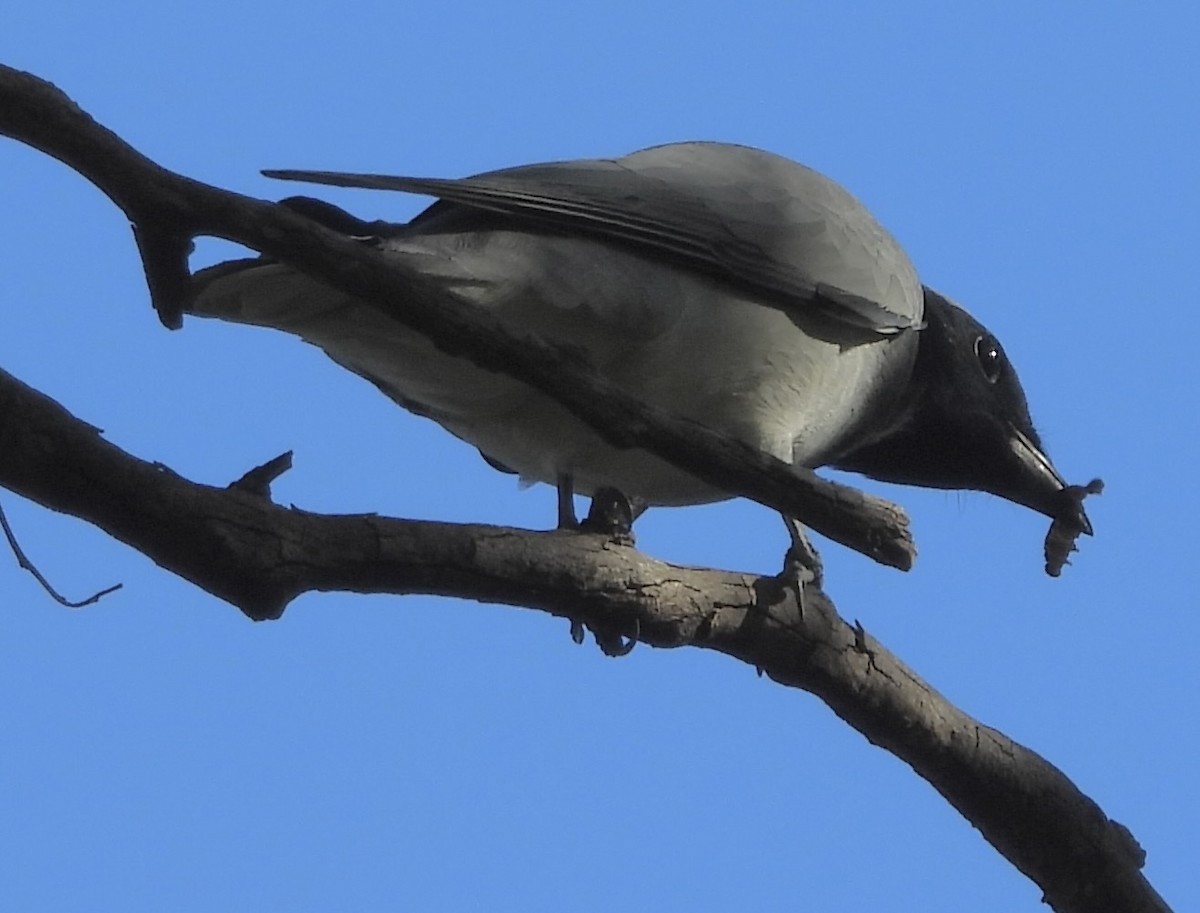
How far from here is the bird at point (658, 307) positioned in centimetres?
350

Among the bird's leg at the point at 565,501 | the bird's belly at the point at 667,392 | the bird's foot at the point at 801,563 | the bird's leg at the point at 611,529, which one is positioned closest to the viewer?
the bird's leg at the point at 611,529

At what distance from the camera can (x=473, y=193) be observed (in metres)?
3.47

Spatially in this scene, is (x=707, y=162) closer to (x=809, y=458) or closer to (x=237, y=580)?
(x=809, y=458)

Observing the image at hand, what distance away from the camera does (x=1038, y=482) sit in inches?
200

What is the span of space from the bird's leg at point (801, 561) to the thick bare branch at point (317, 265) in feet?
3.52

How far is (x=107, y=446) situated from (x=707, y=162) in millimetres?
2442

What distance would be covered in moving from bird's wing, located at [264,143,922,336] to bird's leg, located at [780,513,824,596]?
0.63 meters

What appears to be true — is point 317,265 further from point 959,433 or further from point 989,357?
point 989,357

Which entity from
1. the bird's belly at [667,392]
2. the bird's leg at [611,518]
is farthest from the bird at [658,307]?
the bird's leg at [611,518]

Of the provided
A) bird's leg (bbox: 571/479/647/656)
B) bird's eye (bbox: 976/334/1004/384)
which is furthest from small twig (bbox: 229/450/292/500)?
bird's eye (bbox: 976/334/1004/384)

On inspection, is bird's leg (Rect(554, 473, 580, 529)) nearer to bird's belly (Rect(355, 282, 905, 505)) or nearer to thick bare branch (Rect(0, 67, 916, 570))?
bird's belly (Rect(355, 282, 905, 505))

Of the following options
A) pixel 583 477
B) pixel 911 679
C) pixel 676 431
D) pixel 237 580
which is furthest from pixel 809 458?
pixel 237 580

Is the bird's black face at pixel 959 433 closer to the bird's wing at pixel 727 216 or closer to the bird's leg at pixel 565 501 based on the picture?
the bird's wing at pixel 727 216

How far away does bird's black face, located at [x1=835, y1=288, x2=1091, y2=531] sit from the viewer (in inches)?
199
